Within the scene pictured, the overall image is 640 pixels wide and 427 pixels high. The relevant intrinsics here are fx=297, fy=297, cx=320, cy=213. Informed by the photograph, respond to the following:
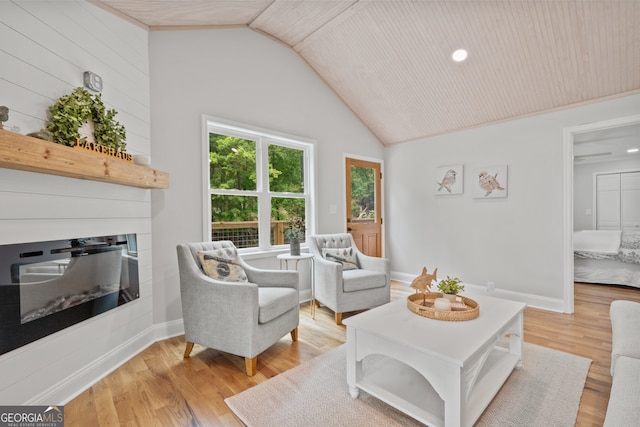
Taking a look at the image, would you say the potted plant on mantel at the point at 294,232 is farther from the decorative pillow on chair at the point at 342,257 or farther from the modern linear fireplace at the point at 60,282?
the modern linear fireplace at the point at 60,282

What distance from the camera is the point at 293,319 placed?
2502 mm

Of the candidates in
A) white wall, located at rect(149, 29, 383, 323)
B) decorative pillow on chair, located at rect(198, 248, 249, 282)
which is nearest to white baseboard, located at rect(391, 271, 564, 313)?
white wall, located at rect(149, 29, 383, 323)

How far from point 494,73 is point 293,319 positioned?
3.30 meters

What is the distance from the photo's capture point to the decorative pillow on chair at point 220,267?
2346mm

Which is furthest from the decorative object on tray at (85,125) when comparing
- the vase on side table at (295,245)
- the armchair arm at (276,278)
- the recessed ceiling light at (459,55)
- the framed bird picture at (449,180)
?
the framed bird picture at (449,180)

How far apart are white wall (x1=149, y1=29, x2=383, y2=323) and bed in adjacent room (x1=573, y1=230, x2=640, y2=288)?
4.18 m

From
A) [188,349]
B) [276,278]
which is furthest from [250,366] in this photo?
[276,278]

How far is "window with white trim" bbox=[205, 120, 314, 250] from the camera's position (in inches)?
126

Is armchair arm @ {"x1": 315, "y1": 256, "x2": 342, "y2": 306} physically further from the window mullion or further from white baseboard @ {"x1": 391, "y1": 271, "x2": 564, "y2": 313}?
white baseboard @ {"x1": 391, "y1": 271, "x2": 564, "y2": 313}

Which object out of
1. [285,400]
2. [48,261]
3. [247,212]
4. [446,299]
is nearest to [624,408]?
[446,299]

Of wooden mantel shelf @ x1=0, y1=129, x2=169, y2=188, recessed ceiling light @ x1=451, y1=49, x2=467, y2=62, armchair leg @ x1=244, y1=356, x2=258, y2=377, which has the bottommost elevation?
armchair leg @ x1=244, y1=356, x2=258, y2=377

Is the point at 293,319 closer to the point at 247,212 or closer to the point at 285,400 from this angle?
the point at 285,400

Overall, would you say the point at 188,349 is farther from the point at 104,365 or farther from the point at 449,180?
the point at 449,180

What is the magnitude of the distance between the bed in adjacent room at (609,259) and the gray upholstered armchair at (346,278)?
3530mm
